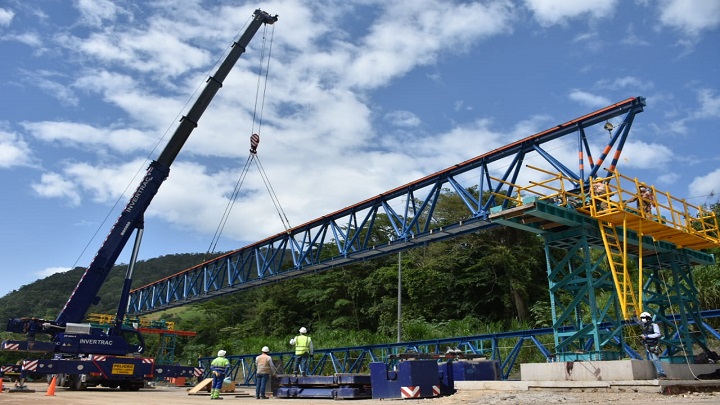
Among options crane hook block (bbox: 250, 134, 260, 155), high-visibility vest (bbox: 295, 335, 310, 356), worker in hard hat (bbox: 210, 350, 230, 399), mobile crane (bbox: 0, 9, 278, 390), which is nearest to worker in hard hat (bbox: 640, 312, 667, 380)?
high-visibility vest (bbox: 295, 335, 310, 356)

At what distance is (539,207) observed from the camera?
13.7 m

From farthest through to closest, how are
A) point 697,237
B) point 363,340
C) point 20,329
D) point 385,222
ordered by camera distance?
point 385,222 < point 363,340 < point 20,329 < point 697,237

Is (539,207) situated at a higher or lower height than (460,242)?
lower

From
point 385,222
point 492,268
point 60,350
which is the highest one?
point 385,222

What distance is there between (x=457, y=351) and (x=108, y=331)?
14618mm

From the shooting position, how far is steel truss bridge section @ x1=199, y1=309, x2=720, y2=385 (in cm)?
1550

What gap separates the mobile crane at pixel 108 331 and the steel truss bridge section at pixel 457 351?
19.4 feet

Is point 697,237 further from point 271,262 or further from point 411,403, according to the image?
point 271,262

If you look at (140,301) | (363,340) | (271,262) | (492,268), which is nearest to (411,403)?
(271,262)

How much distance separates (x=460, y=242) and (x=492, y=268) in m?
3.19

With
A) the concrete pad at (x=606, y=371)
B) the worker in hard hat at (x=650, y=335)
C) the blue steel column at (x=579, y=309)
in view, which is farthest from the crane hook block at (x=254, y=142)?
the worker in hard hat at (x=650, y=335)

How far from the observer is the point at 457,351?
587 inches

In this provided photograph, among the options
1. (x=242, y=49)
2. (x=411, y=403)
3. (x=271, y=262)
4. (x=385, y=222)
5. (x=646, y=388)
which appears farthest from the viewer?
(x=385, y=222)

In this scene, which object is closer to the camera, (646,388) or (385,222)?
(646,388)
